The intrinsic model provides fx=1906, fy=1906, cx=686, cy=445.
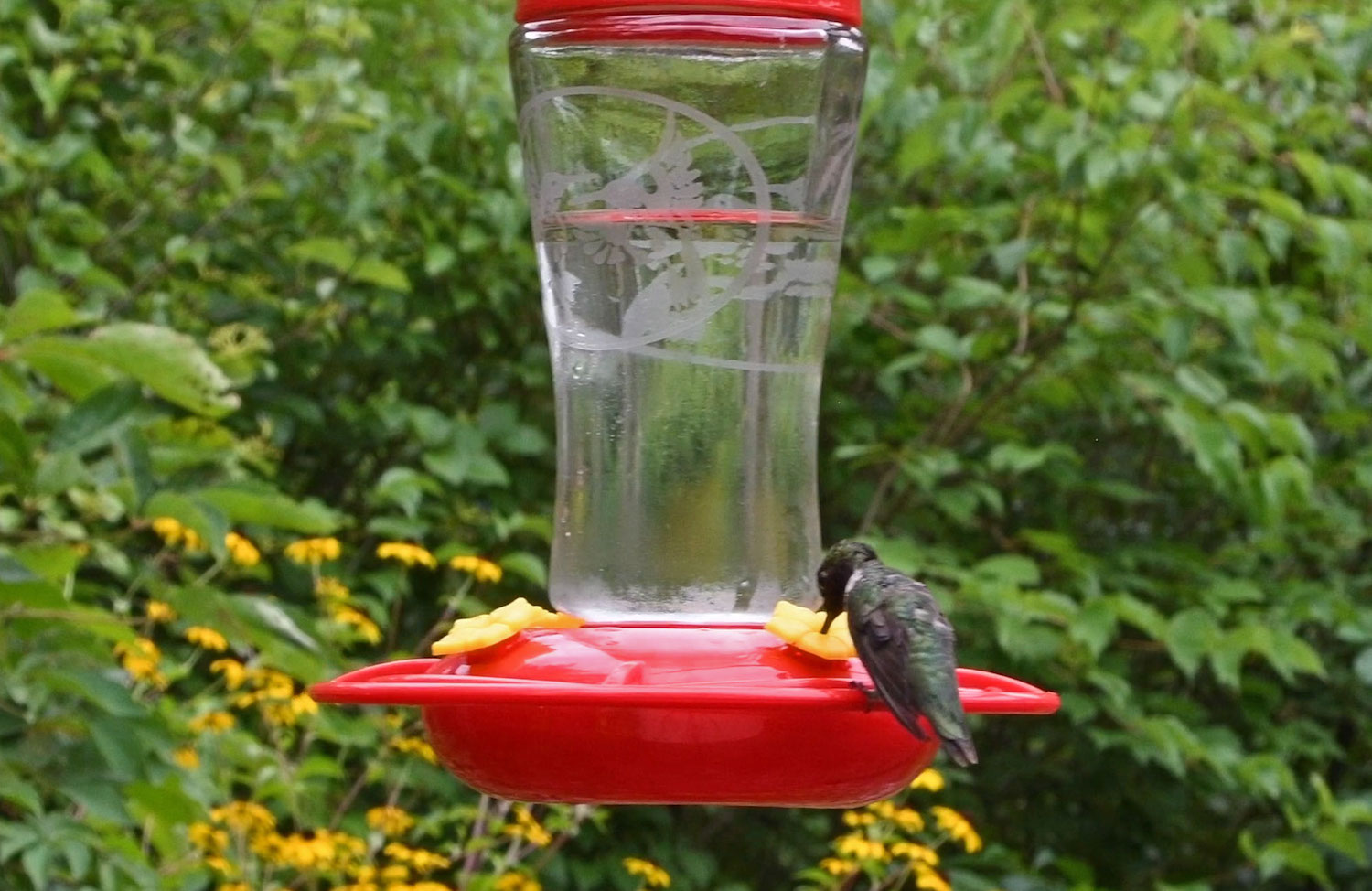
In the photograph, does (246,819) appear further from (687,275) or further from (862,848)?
(687,275)

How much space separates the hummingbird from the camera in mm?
1285

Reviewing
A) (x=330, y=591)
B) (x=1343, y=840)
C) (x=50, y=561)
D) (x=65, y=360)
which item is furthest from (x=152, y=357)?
(x=1343, y=840)

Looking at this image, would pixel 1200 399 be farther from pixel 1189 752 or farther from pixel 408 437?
pixel 408 437

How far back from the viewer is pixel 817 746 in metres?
1.41

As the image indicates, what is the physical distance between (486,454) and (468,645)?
203 centimetres

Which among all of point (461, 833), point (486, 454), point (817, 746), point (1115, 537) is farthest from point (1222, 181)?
point (817, 746)

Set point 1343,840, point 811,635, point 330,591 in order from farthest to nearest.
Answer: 1. point 1343,840
2. point 330,591
3. point 811,635

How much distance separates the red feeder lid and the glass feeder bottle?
176mm

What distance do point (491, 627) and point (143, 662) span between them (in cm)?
129

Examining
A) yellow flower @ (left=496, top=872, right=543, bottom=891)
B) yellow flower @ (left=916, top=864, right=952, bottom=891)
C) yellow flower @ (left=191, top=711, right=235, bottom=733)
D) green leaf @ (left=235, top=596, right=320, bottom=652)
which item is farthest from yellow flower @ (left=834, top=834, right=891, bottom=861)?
yellow flower @ (left=191, top=711, right=235, bottom=733)

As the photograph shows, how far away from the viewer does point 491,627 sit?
152 centimetres

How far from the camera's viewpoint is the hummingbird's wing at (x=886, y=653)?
1287mm

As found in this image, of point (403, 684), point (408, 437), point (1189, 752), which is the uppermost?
point (403, 684)

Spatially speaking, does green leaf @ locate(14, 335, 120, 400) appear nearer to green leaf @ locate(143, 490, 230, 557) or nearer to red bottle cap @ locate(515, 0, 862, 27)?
green leaf @ locate(143, 490, 230, 557)
